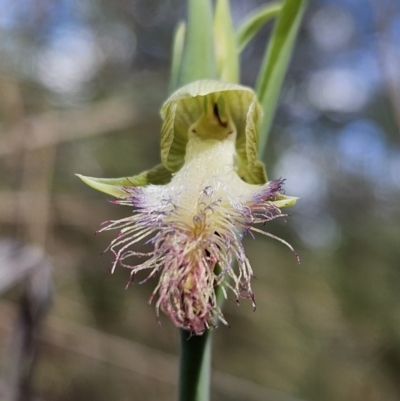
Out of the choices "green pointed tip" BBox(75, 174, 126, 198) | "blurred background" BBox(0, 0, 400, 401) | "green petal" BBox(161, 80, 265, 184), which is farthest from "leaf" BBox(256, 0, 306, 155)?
"blurred background" BBox(0, 0, 400, 401)

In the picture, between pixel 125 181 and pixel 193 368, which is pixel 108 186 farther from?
pixel 193 368

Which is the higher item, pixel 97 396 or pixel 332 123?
pixel 332 123

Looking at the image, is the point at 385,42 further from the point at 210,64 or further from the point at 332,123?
the point at 332,123

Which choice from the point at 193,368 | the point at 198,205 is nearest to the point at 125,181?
the point at 198,205

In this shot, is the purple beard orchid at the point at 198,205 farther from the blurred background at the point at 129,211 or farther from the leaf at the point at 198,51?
the blurred background at the point at 129,211

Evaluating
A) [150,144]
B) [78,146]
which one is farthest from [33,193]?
[150,144]

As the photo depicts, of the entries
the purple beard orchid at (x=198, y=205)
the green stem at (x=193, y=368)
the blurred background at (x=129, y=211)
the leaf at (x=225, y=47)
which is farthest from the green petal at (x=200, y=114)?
the blurred background at (x=129, y=211)

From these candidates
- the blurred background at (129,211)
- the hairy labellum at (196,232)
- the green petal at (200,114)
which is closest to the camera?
the hairy labellum at (196,232)
